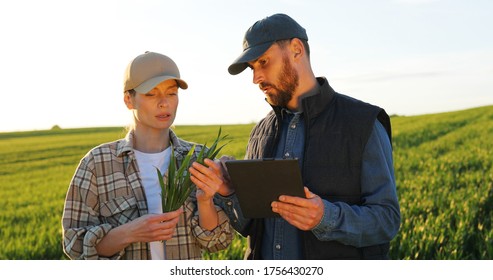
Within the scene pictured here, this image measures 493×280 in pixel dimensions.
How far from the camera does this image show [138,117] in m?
3.39

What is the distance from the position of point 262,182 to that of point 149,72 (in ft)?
2.78

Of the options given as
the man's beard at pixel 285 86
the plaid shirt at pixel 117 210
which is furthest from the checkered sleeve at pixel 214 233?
the man's beard at pixel 285 86

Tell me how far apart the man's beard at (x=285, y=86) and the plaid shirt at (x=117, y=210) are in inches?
24.9

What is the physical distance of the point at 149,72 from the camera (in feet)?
10.9

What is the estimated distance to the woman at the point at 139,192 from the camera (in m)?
3.29

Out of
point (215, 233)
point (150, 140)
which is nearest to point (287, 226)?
point (215, 233)

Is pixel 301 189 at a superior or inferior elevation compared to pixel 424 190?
superior

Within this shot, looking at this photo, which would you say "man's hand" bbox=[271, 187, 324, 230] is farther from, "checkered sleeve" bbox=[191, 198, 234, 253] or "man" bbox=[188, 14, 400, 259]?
"checkered sleeve" bbox=[191, 198, 234, 253]

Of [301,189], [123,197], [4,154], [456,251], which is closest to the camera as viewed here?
[301,189]

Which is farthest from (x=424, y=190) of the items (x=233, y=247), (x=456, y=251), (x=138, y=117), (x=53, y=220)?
(x=138, y=117)

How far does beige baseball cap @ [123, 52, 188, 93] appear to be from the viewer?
3.31m

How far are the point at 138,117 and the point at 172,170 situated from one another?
34 cm

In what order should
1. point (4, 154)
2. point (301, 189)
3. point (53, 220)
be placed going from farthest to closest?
point (4, 154)
point (53, 220)
point (301, 189)
